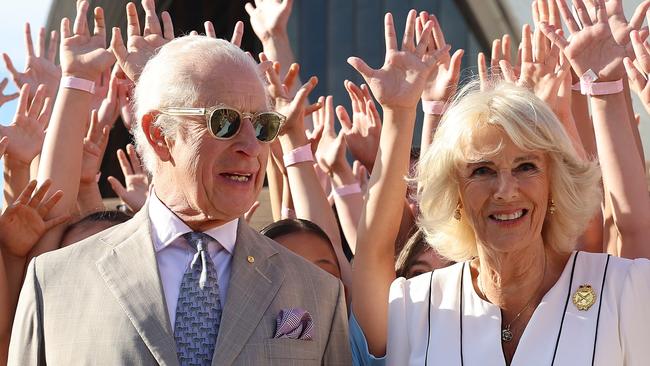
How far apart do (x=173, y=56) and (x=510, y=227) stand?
0.99 meters

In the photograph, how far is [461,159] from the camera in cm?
282

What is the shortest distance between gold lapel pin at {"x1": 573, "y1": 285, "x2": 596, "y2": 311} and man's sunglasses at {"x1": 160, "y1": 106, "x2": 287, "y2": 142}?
91 centimetres

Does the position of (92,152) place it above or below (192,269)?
above

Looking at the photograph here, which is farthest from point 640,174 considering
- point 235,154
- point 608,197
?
point 235,154

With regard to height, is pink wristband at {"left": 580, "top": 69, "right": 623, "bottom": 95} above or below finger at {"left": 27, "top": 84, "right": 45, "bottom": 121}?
above

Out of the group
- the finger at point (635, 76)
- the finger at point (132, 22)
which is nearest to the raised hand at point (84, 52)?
the finger at point (132, 22)

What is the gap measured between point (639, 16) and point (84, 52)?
6.51 feet

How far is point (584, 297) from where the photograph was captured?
8.99 feet

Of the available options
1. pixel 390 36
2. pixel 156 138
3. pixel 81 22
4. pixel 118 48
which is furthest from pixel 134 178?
pixel 156 138

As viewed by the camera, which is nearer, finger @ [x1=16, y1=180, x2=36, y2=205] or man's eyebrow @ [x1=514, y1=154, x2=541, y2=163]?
man's eyebrow @ [x1=514, y1=154, x2=541, y2=163]

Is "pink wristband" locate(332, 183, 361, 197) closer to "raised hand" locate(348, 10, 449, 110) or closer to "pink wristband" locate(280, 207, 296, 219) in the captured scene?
"pink wristband" locate(280, 207, 296, 219)

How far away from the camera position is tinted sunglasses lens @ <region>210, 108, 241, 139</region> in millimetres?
2537

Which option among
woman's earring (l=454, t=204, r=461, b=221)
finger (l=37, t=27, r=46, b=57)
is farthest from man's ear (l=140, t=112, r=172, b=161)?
finger (l=37, t=27, r=46, b=57)

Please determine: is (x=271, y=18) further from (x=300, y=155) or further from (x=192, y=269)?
(x=192, y=269)
